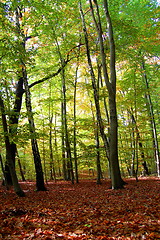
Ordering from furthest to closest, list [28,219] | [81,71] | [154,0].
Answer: [81,71] < [154,0] < [28,219]

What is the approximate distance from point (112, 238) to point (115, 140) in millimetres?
5184

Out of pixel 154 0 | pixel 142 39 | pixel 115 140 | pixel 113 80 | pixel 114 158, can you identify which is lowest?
pixel 114 158

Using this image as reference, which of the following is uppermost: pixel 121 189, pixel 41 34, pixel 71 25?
pixel 71 25

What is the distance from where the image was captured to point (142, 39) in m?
9.70

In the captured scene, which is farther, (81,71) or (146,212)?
(81,71)

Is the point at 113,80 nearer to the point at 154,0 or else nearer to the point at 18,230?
the point at 18,230

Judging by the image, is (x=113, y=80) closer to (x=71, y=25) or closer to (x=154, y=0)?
(x=71, y=25)

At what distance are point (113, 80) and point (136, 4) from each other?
5886 mm

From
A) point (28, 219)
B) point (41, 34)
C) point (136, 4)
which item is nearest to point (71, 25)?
point (41, 34)

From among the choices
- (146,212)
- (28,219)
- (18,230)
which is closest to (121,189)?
(146,212)

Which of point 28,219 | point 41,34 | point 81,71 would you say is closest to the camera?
point 28,219

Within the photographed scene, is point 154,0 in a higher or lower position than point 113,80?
higher

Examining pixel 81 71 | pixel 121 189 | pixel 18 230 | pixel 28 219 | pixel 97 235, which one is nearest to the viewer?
pixel 97 235

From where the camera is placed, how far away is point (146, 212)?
13.2ft
